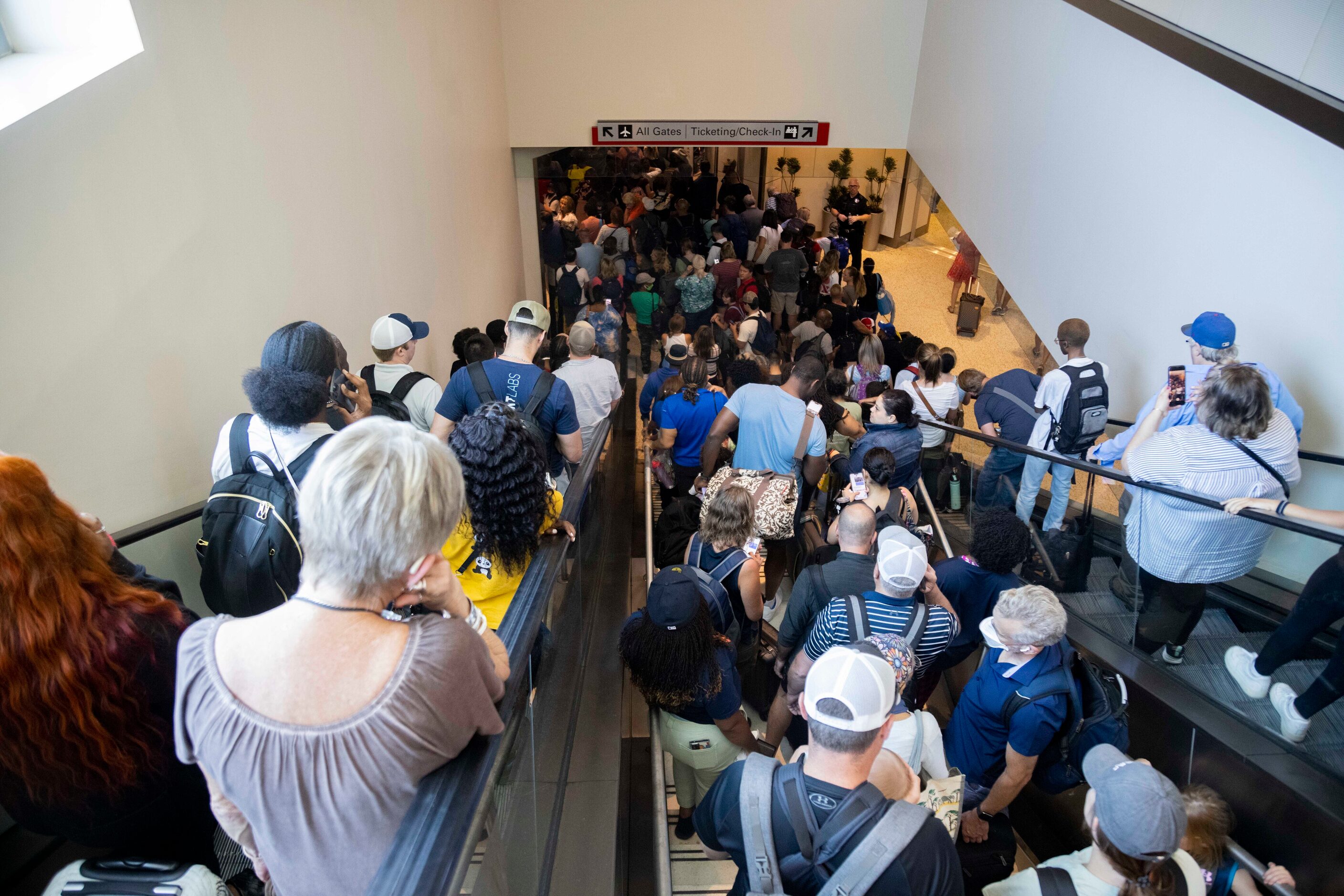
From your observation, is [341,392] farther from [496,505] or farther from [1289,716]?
[1289,716]

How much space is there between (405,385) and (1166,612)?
12.6 feet

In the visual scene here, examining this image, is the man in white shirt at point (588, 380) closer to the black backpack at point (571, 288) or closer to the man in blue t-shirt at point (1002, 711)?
the man in blue t-shirt at point (1002, 711)

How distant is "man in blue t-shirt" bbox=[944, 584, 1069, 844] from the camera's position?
8.68 ft

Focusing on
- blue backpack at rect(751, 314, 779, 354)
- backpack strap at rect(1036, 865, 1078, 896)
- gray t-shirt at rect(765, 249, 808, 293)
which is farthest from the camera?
gray t-shirt at rect(765, 249, 808, 293)

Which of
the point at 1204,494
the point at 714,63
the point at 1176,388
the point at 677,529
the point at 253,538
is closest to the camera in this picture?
the point at 253,538

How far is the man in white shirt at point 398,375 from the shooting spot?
392 centimetres

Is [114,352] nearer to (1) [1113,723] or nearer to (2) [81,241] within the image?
(2) [81,241]

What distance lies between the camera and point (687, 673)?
289 centimetres

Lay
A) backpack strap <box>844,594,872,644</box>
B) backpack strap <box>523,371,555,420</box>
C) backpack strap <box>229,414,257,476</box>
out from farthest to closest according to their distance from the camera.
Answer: backpack strap <box>523,371,555,420</box> < backpack strap <box>844,594,872,644</box> < backpack strap <box>229,414,257,476</box>

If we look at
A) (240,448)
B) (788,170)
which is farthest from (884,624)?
(788,170)

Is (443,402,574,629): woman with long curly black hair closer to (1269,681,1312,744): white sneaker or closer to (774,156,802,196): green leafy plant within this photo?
(1269,681,1312,744): white sneaker

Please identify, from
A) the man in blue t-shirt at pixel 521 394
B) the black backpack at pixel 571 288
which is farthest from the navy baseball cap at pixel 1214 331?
the black backpack at pixel 571 288

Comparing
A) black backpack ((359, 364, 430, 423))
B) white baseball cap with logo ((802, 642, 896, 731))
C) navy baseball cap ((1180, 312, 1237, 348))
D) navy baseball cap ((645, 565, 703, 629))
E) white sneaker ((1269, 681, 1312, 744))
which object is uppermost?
navy baseball cap ((1180, 312, 1237, 348))

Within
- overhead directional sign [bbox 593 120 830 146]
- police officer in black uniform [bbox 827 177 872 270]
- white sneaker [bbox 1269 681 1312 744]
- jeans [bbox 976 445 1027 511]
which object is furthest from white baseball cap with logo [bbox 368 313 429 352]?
police officer in black uniform [bbox 827 177 872 270]
